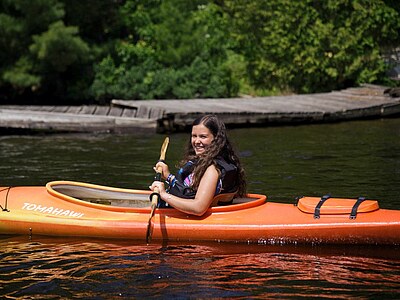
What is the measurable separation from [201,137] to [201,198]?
19.7 inches

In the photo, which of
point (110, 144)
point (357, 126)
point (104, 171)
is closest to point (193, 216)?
point (104, 171)

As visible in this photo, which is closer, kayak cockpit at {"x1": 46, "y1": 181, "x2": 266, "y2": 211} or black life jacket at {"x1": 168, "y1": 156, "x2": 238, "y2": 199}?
black life jacket at {"x1": 168, "y1": 156, "x2": 238, "y2": 199}

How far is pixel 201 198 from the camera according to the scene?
22.4ft

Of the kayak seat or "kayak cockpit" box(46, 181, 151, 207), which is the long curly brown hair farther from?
"kayak cockpit" box(46, 181, 151, 207)

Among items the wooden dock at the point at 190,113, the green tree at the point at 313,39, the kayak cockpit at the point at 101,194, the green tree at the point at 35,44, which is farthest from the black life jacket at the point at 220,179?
the green tree at the point at 313,39

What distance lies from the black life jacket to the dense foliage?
9557 millimetres

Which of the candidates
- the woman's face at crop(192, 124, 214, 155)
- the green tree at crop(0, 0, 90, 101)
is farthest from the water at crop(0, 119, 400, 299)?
the green tree at crop(0, 0, 90, 101)

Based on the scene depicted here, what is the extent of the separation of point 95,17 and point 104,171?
8116 mm

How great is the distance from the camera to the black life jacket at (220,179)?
6.92 m

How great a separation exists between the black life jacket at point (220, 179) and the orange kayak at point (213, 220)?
165 millimetres

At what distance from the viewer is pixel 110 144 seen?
12922 millimetres

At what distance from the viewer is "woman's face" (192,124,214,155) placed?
22.7 ft

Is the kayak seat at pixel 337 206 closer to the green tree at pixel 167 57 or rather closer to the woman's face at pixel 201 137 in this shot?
the woman's face at pixel 201 137

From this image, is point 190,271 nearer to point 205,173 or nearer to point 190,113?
point 205,173
